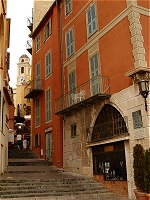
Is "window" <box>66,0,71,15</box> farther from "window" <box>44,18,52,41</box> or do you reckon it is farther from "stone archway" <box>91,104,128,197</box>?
"stone archway" <box>91,104,128,197</box>

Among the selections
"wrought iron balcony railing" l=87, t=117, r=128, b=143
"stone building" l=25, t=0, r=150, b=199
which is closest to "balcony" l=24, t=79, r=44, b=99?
"stone building" l=25, t=0, r=150, b=199

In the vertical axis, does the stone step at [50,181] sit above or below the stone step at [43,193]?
above

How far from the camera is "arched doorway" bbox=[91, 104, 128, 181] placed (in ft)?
40.8

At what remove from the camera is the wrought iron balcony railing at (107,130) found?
41.0ft

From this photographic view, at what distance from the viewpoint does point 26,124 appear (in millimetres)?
35531

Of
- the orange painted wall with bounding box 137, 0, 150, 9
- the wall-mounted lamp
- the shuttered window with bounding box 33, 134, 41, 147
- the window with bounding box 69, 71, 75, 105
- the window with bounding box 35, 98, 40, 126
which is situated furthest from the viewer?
the window with bounding box 35, 98, 40, 126

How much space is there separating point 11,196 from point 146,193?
5.20 meters

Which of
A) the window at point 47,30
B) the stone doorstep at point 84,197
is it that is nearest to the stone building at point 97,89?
the window at point 47,30

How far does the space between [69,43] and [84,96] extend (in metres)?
4.77

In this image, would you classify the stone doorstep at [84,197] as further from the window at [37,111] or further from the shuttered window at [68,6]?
the shuttered window at [68,6]

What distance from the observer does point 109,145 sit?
13266 millimetres

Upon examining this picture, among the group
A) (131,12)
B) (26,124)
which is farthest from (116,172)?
(26,124)

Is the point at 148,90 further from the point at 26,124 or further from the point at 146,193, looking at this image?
the point at 26,124

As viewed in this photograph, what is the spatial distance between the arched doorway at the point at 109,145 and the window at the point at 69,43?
568 cm
